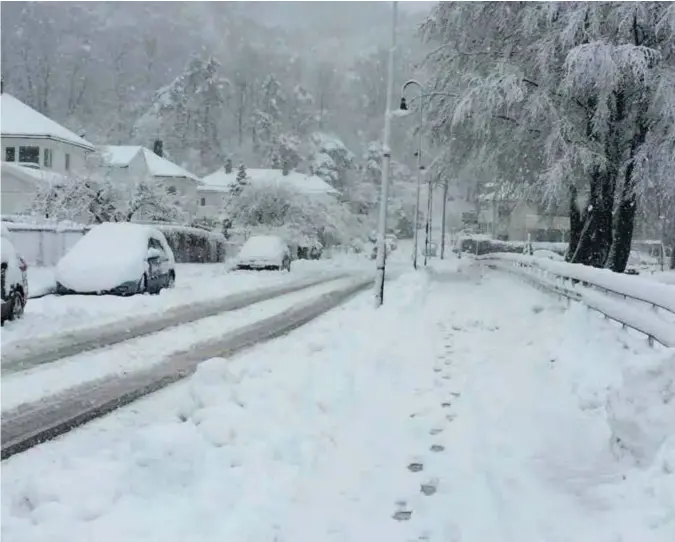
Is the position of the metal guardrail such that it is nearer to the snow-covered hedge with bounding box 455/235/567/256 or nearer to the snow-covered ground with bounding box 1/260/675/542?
the snow-covered ground with bounding box 1/260/675/542

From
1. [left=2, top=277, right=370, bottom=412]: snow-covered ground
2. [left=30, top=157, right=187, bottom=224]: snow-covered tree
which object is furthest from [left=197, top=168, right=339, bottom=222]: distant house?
[left=2, top=277, right=370, bottom=412]: snow-covered ground

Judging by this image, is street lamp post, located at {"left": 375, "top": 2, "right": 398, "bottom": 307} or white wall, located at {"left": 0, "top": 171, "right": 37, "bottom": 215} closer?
street lamp post, located at {"left": 375, "top": 2, "right": 398, "bottom": 307}

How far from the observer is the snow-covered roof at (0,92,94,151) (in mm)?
45000

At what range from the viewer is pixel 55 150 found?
4666 centimetres

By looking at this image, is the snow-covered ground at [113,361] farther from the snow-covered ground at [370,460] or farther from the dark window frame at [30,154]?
the dark window frame at [30,154]


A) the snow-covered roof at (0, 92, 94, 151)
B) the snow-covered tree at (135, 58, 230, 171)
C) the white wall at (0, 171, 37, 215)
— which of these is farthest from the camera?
the snow-covered tree at (135, 58, 230, 171)

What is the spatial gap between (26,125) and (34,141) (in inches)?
41.3

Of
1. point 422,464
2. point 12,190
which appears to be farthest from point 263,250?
point 422,464

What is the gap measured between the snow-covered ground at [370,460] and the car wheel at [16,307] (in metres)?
5.81

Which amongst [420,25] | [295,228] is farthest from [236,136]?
[420,25]

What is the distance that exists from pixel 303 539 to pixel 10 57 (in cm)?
8184

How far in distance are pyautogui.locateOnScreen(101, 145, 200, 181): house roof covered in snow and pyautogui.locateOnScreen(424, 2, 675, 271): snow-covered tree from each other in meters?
29.0

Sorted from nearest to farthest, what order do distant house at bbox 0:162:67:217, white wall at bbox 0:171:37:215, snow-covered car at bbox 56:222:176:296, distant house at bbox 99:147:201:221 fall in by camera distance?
snow-covered car at bbox 56:222:176:296, distant house at bbox 0:162:67:217, white wall at bbox 0:171:37:215, distant house at bbox 99:147:201:221

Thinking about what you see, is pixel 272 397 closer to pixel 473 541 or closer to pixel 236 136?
pixel 473 541
